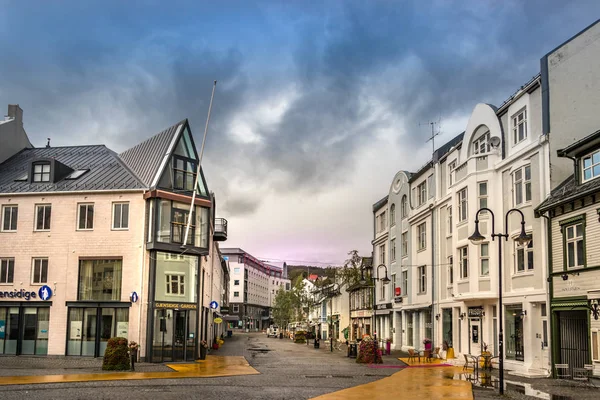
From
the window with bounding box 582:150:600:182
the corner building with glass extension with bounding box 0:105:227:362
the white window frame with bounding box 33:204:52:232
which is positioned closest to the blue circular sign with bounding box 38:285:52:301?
the corner building with glass extension with bounding box 0:105:227:362

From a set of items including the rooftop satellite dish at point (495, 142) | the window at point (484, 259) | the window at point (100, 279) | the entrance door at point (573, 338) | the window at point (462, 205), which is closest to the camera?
the entrance door at point (573, 338)

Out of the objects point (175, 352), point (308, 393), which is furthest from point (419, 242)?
point (308, 393)

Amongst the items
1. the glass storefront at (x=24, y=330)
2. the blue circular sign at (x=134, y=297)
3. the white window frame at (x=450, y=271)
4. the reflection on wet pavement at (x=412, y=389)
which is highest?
the white window frame at (x=450, y=271)

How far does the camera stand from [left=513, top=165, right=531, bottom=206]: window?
2950 centimetres

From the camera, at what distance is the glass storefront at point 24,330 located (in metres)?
36.1

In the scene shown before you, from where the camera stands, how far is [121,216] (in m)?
36.3

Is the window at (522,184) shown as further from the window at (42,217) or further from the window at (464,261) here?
the window at (42,217)

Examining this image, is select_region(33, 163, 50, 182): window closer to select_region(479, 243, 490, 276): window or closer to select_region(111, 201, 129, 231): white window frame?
select_region(111, 201, 129, 231): white window frame

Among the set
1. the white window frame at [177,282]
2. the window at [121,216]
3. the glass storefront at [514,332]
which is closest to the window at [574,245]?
the glass storefront at [514,332]

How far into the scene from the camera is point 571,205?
1009 inches

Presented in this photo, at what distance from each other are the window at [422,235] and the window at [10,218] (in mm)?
25650

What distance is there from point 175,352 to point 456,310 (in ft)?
52.5

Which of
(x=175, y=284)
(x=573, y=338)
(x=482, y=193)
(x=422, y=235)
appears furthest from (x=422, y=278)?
(x=573, y=338)

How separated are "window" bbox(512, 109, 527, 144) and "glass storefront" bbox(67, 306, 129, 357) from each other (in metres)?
22.0
